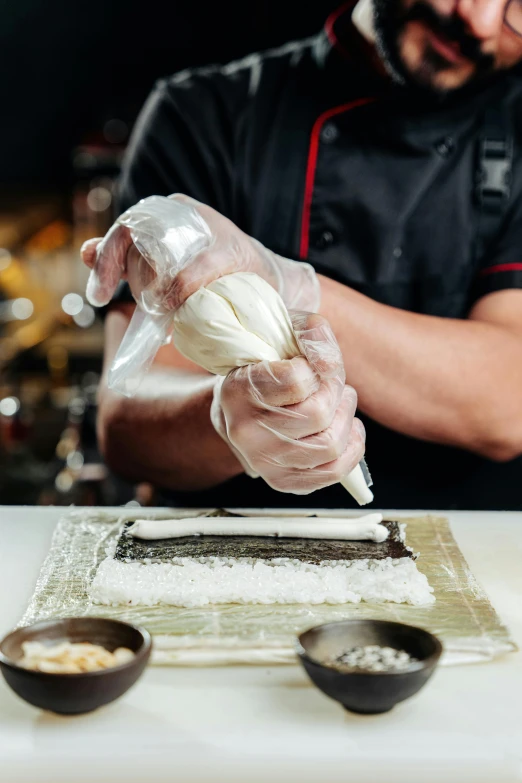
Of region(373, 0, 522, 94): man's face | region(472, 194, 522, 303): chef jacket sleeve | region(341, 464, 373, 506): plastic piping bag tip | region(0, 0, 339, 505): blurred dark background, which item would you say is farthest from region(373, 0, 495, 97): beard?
region(0, 0, 339, 505): blurred dark background

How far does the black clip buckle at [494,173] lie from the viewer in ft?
5.70

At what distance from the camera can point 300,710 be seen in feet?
2.94

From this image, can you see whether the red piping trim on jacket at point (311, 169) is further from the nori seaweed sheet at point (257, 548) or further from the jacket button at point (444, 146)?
the nori seaweed sheet at point (257, 548)

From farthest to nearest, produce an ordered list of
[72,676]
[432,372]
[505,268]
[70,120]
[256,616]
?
[70,120] → [505,268] → [432,372] → [256,616] → [72,676]

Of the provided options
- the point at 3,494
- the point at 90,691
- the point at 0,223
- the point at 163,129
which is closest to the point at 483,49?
the point at 163,129

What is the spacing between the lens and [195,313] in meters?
1.18

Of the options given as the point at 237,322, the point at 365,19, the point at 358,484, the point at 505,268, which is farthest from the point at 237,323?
the point at 365,19

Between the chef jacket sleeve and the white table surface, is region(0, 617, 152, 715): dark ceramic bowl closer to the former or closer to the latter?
the white table surface

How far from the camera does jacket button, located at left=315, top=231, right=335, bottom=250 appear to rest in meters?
1.77

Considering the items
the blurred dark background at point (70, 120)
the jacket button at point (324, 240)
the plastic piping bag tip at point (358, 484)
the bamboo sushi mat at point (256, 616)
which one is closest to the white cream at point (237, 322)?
the plastic piping bag tip at point (358, 484)

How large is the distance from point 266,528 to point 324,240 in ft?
2.21

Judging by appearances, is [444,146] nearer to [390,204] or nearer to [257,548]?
[390,204]

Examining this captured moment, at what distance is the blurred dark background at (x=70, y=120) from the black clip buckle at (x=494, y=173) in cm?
243

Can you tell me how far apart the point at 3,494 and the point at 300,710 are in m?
2.66
